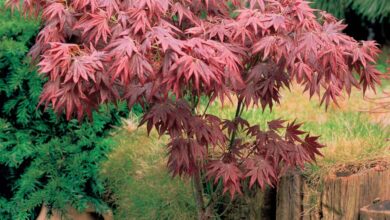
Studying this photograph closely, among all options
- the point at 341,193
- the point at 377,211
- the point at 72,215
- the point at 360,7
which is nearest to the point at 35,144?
the point at 72,215

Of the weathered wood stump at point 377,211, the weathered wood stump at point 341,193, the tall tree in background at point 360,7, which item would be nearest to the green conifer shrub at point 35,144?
the weathered wood stump at point 341,193

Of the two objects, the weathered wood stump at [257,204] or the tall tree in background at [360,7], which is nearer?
the weathered wood stump at [257,204]

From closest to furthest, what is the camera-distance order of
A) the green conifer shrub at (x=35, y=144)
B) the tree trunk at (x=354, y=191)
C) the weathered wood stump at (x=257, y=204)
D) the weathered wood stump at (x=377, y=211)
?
1. the weathered wood stump at (x=377, y=211)
2. the tree trunk at (x=354, y=191)
3. the weathered wood stump at (x=257, y=204)
4. the green conifer shrub at (x=35, y=144)

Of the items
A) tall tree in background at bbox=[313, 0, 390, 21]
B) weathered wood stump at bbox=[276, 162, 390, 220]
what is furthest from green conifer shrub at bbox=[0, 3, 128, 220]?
tall tree in background at bbox=[313, 0, 390, 21]

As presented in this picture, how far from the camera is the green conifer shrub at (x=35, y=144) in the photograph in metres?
5.16

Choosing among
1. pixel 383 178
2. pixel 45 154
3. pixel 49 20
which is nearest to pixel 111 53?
pixel 49 20

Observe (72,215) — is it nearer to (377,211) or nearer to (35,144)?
(35,144)

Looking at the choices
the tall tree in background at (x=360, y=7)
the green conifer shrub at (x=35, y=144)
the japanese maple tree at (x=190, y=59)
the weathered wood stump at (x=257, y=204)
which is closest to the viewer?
the japanese maple tree at (x=190, y=59)

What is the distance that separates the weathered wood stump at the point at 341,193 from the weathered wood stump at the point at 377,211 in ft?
0.25

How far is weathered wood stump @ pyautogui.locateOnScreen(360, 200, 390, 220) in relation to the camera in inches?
151

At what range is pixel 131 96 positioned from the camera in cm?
340

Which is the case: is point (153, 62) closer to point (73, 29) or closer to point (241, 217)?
point (73, 29)

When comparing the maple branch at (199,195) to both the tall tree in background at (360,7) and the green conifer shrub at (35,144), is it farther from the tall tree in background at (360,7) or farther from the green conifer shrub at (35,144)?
the tall tree in background at (360,7)

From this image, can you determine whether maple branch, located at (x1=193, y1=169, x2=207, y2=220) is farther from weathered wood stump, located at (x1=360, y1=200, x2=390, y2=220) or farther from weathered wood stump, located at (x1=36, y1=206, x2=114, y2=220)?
weathered wood stump, located at (x1=36, y1=206, x2=114, y2=220)
